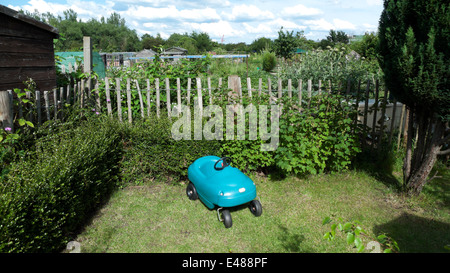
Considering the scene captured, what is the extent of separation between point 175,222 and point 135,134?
1.84 metres

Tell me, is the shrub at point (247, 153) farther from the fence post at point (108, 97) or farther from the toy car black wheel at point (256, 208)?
the fence post at point (108, 97)

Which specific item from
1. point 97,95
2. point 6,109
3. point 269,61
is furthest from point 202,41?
point 6,109

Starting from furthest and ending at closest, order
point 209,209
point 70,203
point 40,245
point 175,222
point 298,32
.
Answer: point 298,32 → point 209,209 → point 175,222 → point 70,203 → point 40,245

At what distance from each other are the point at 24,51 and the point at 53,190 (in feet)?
9.15

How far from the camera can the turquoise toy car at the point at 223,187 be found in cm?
403

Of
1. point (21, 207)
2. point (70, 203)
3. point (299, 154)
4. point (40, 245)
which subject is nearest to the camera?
point (21, 207)

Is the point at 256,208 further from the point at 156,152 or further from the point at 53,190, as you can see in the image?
the point at 53,190

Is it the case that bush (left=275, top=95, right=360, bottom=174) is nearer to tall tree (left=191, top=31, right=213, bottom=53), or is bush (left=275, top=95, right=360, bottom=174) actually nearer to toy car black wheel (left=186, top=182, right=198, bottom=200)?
toy car black wheel (left=186, top=182, right=198, bottom=200)

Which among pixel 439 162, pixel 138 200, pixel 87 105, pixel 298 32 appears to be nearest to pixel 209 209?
pixel 138 200

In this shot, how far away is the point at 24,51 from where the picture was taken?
188 inches

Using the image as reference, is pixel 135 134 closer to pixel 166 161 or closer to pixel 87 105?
pixel 166 161

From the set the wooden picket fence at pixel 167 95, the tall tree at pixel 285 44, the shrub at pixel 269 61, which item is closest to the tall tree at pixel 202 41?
the shrub at pixel 269 61

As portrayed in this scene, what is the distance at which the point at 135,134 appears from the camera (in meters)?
5.30

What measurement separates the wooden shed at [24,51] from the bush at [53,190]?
1.12 m
